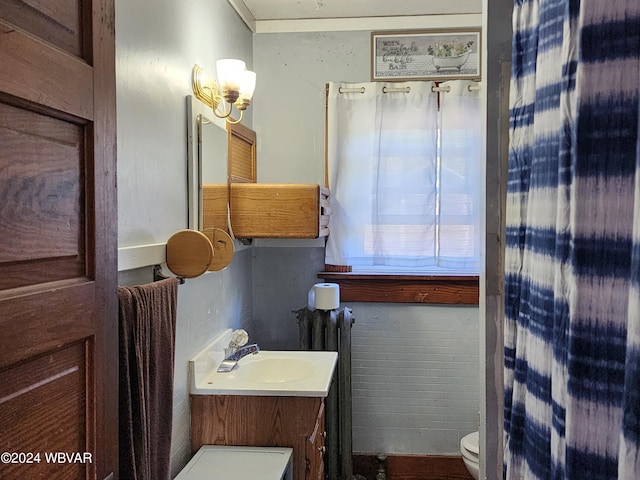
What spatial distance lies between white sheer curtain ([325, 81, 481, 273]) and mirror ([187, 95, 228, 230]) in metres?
0.94

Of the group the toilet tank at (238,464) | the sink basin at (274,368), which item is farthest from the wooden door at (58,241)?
the sink basin at (274,368)

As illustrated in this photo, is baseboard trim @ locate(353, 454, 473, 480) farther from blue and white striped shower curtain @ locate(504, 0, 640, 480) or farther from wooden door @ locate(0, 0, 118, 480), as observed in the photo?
blue and white striped shower curtain @ locate(504, 0, 640, 480)

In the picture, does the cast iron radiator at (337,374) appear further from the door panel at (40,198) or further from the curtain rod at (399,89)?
the door panel at (40,198)

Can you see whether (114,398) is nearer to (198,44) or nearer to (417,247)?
(198,44)

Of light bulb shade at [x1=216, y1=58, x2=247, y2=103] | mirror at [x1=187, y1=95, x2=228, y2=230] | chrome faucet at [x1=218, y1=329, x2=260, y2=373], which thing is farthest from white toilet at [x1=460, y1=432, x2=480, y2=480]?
light bulb shade at [x1=216, y1=58, x2=247, y2=103]

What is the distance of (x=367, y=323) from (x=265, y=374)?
2.71 ft

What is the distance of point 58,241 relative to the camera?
0.90 meters

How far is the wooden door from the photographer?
30.6 inches

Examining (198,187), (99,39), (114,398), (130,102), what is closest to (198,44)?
(198,187)

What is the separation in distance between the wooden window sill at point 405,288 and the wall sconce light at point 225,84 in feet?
4.03

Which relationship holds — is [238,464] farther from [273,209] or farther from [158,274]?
[273,209]

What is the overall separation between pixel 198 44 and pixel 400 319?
5.85ft

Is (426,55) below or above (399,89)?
above

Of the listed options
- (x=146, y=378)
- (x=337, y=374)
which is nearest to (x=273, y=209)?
(x=337, y=374)
